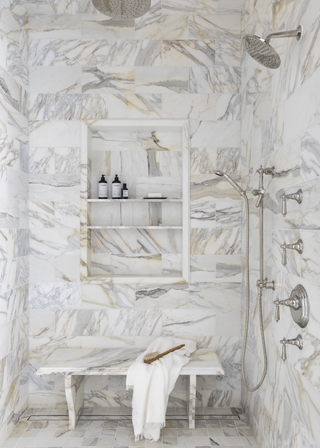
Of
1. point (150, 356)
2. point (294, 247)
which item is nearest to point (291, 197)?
point (294, 247)

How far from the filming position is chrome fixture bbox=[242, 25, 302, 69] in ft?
4.76

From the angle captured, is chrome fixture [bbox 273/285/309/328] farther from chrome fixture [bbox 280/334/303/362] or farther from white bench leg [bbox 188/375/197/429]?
white bench leg [bbox 188/375/197/429]

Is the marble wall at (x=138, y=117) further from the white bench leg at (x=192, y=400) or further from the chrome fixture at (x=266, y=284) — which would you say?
the chrome fixture at (x=266, y=284)

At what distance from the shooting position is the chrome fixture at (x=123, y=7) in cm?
169

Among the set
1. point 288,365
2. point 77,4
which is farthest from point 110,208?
point 288,365

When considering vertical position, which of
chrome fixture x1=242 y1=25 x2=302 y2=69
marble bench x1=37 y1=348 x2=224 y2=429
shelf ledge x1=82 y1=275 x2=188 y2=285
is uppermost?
chrome fixture x1=242 y1=25 x2=302 y2=69

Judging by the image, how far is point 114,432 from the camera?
228 cm

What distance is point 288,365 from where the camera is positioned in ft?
5.36

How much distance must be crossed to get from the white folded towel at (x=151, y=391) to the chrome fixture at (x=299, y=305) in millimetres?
940

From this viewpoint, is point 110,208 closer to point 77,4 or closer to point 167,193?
point 167,193

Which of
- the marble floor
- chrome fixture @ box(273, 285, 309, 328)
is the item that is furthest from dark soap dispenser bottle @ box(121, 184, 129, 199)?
the marble floor

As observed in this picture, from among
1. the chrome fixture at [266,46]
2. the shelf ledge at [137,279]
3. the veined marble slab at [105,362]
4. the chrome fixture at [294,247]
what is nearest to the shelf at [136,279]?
the shelf ledge at [137,279]

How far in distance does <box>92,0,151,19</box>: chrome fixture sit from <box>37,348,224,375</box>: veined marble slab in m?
2.00

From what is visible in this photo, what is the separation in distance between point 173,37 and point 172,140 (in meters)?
0.73
